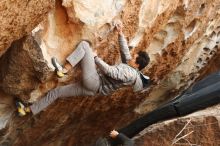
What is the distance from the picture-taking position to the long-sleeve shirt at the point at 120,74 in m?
7.05

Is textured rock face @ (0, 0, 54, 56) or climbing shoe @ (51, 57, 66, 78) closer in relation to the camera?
textured rock face @ (0, 0, 54, 56)

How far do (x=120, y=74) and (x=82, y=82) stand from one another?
540 mm

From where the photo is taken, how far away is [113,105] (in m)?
9.69

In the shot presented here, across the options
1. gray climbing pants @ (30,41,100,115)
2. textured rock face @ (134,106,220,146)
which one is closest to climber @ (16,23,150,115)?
gray climbing pants @ (30,41,100,115)

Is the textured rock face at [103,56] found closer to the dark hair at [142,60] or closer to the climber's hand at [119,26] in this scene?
the climber's hand at [119,26]

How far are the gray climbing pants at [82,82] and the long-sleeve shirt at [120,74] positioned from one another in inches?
4.7

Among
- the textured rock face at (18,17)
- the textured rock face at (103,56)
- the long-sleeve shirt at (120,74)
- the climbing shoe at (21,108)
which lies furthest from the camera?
the climbing shoe at (21,108)

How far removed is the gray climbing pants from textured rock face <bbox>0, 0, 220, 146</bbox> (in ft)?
0.40

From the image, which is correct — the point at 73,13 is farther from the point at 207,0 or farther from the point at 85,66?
the point at 207,0

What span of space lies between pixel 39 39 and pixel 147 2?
1960 mm

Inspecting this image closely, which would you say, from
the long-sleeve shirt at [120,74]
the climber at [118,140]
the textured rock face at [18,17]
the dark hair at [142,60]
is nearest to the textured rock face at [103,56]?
the textured rock face at [18,17]

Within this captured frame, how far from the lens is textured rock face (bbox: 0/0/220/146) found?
265 inches

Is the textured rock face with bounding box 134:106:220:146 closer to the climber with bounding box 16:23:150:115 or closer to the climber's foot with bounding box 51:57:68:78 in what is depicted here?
the climber with bounding box 16:23:150:115

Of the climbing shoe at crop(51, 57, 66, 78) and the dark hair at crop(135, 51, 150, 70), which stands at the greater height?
the climbing shoe at crop(51, 57, 66, 78)
